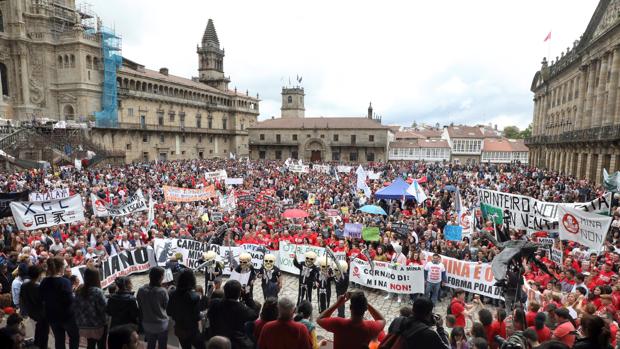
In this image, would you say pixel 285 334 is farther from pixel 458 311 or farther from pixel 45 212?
pixel 45 212

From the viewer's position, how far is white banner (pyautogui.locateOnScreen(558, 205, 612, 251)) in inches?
337

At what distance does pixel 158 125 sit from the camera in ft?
198

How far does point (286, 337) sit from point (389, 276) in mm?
7041

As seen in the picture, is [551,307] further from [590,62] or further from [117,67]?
[117,67]

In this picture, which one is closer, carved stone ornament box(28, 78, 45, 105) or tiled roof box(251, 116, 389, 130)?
carved stone ornament box(28, 78, 45, 105)

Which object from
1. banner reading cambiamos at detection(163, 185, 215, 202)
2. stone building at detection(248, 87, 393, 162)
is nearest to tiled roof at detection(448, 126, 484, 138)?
stone building at detection(248, 87, 393, 162)

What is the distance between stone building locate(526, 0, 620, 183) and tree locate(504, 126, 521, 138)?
2823 inches

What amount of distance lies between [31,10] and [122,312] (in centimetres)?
5281

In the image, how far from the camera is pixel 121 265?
10719 millimetres

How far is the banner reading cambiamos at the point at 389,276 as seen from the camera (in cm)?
1023

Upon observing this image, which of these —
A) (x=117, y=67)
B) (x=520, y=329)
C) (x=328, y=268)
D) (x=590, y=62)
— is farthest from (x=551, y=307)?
(x=117, y=67)

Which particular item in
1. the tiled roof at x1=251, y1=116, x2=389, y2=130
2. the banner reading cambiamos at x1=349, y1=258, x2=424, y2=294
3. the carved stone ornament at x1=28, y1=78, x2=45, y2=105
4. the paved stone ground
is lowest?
the paved stone ground

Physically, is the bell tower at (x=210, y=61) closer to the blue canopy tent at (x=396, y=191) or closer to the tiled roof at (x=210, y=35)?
the tiled roof at (x=210, y=35)

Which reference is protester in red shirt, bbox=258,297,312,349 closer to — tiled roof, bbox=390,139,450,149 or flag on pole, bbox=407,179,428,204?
flag on pole, bbox=407,179,428,204
